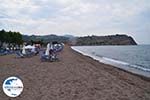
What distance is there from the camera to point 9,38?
246 feet

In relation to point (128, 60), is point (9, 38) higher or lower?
higher

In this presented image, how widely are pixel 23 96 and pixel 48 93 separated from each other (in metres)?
1.05

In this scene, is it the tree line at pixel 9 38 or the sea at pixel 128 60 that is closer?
the sea at pixel 128 60

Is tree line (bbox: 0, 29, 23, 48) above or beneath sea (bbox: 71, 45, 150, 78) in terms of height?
above

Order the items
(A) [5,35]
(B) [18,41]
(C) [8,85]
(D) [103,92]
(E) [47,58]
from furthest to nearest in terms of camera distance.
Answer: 1. (B) [18,41]
2. (A) [5,35]
3. (E) [47,58]
4. (D) [103,92]
5. (C) [8,85]

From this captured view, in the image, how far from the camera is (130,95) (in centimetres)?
1079

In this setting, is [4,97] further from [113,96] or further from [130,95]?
[130,95]

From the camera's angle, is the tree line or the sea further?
the tree line

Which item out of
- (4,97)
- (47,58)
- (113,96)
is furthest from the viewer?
(47,58)

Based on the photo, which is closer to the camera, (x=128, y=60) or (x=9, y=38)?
(x=128, y=60)

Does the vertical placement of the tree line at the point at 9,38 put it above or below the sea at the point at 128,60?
above

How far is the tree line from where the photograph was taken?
238 ft

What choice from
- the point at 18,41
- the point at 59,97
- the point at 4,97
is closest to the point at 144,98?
the point at 59,97

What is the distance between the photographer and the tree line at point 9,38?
72425mm
